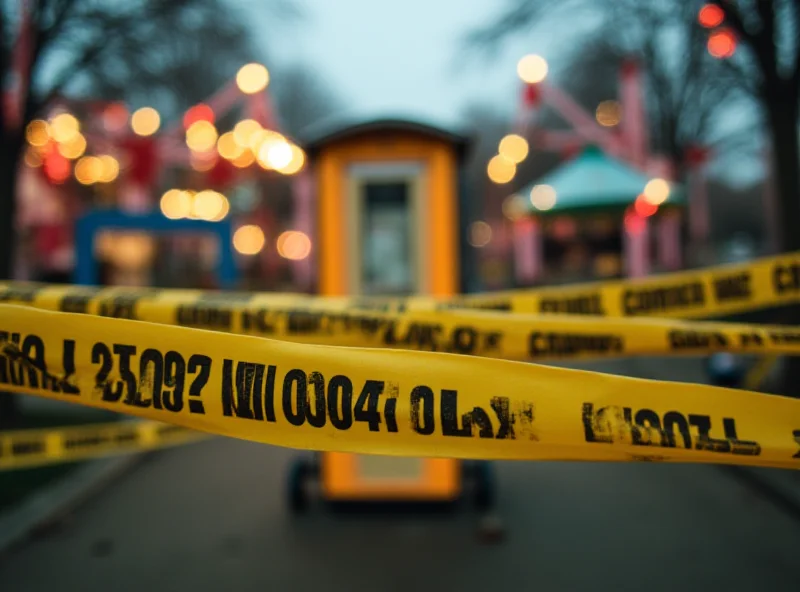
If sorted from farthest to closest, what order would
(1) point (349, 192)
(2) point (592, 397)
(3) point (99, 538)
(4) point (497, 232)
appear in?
(4) point (497, 232) → (1) point (349, 192) → (3) point (99, 538) → (2) point (592, 397)

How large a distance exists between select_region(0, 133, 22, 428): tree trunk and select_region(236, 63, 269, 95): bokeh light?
4684 millimetres

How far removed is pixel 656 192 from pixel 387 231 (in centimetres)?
630

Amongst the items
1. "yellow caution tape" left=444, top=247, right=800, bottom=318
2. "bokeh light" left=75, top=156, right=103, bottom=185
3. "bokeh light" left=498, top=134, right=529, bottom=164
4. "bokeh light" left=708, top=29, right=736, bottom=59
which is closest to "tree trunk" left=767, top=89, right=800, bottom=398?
"bokeh light" left=708, top=29, right=736, bottom=59

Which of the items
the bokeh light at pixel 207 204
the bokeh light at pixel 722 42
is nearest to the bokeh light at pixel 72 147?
the bokeh light at pixel 722 42

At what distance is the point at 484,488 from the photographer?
4.81 meters

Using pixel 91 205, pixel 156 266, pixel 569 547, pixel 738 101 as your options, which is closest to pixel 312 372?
pixel 569 547

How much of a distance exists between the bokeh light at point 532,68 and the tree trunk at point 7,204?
7.83m

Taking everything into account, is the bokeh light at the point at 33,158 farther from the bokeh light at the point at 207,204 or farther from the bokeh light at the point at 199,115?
the bokeh light at the point at 207,204

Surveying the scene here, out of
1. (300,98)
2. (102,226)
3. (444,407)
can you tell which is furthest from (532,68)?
(300,98)

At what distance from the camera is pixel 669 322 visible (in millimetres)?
2418

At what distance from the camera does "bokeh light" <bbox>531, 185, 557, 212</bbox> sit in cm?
981

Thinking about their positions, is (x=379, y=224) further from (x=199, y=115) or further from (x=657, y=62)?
(x=657, y=62)

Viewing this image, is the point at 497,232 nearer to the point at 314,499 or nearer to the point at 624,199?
the point at 624,199

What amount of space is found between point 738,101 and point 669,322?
50.0 feet
